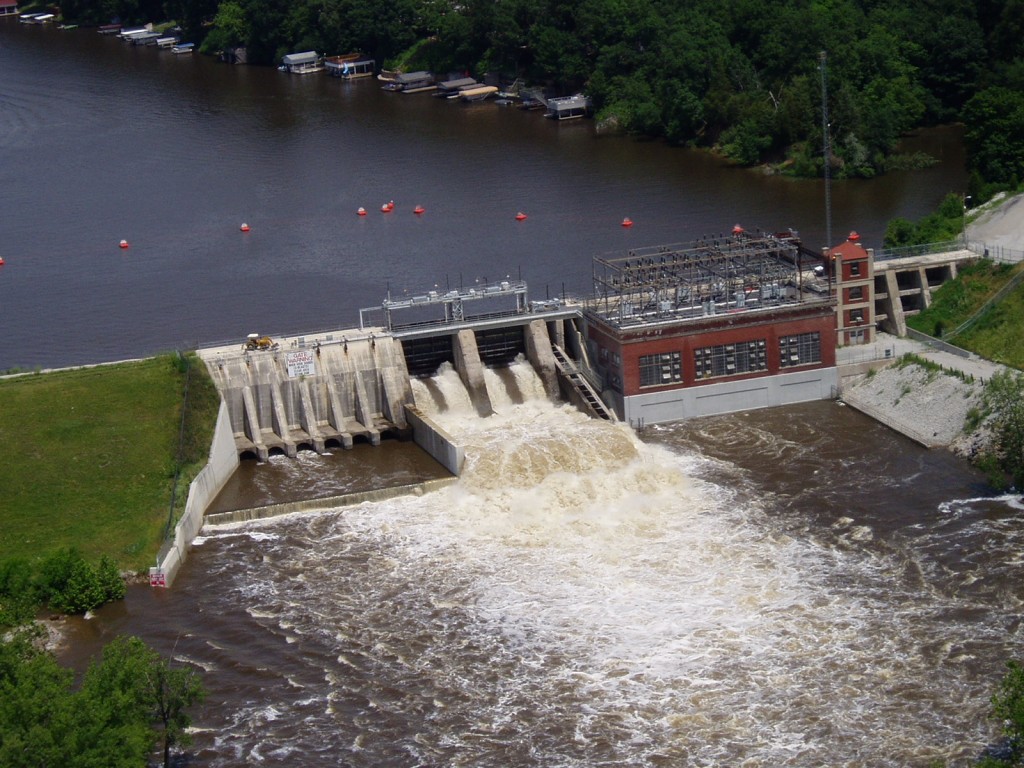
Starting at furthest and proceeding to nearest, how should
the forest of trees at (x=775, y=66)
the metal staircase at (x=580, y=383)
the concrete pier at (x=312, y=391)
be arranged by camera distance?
the forest of trees at (x=775, y=66), the metal staircase at (x=580, y=383), the concrete pier at (x=312, y=391)

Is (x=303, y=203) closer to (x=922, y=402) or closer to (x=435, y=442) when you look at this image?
(x=435, y=442)

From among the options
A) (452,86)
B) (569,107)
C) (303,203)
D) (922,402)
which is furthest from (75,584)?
(452,86)

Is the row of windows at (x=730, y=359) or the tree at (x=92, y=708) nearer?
the tree at (x=92, y=708)

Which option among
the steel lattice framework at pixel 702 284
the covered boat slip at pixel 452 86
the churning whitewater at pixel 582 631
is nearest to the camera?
the churning whitewater at pixel 582 631

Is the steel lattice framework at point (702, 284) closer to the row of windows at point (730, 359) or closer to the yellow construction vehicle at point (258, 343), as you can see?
the row of windows at point (730, 359)

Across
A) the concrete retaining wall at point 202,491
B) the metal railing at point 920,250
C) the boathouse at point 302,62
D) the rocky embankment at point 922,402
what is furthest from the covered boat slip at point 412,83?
the concrete retaining wall at point 202,491
